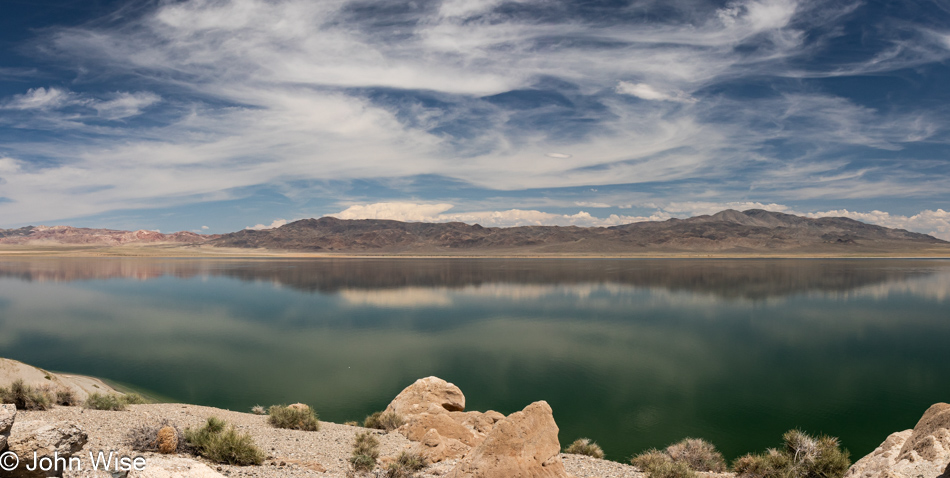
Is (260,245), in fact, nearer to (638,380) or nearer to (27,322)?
(27,322)

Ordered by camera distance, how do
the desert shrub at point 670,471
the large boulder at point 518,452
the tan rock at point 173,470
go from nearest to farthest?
the tan rock at point 173,470 → the large boulder at point 518,452 → the desert shrub at point 670,471

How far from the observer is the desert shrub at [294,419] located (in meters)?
9.58

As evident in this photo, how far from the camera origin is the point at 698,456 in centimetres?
888

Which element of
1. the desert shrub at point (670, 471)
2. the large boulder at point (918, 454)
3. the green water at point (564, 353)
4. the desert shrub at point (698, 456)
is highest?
the large boulder at point (918, 454)

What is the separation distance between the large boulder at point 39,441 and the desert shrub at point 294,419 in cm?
559

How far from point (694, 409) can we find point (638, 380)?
296 cm

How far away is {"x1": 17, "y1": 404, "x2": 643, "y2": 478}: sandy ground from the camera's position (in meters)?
6.32

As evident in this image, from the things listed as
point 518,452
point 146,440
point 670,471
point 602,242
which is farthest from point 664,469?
point 602,242

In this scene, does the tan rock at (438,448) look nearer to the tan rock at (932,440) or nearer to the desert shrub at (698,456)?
the desert shrub at (698,456)

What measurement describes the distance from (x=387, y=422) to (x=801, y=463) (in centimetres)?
794

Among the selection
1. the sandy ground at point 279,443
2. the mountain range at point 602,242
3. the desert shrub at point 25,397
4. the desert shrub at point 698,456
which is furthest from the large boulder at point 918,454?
the mountain range at point 602,242

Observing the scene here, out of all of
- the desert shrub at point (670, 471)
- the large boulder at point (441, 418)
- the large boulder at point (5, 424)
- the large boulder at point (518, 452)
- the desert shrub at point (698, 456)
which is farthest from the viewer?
the desert shrub at point (698, 456)

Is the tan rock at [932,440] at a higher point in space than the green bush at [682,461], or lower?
higher

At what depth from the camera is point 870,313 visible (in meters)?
31.0
